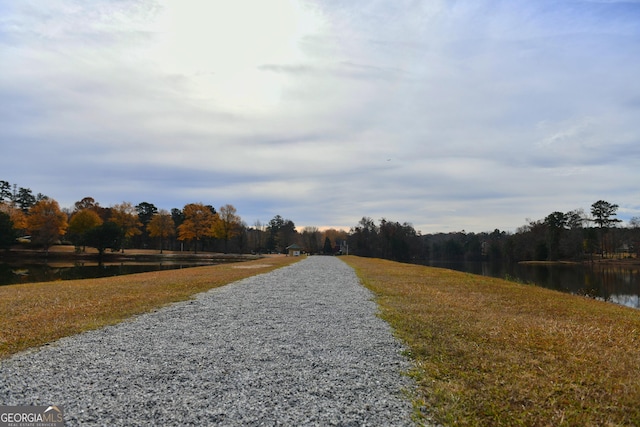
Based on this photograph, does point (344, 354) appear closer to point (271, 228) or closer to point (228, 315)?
point (228, 315)

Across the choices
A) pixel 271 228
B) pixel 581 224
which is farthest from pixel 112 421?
pixel 271 228

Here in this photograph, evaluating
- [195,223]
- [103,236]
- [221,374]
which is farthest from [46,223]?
[221,374]

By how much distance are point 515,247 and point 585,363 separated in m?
99.1

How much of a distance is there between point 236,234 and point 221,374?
86902 mm

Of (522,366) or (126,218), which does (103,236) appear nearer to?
(126,218)

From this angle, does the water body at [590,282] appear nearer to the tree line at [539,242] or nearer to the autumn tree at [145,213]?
the tree line at [539,242]

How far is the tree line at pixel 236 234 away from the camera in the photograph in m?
69.5

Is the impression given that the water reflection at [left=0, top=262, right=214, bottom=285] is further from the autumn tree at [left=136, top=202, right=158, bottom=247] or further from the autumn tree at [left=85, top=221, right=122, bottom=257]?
the autumn tree at [left=136, top=202, right=158, bottom=247]

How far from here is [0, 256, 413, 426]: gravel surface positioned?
161 inches

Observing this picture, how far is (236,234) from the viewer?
297ft

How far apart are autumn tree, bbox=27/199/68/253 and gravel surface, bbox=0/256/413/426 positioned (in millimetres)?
71343

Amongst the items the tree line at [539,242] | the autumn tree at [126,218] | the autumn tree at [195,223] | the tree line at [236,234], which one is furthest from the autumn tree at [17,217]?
the tree line at [539,242]

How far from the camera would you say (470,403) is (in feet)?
14.0

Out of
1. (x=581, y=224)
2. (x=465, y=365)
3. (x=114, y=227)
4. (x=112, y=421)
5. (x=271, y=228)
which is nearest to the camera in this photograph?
(x=112, y=421)
